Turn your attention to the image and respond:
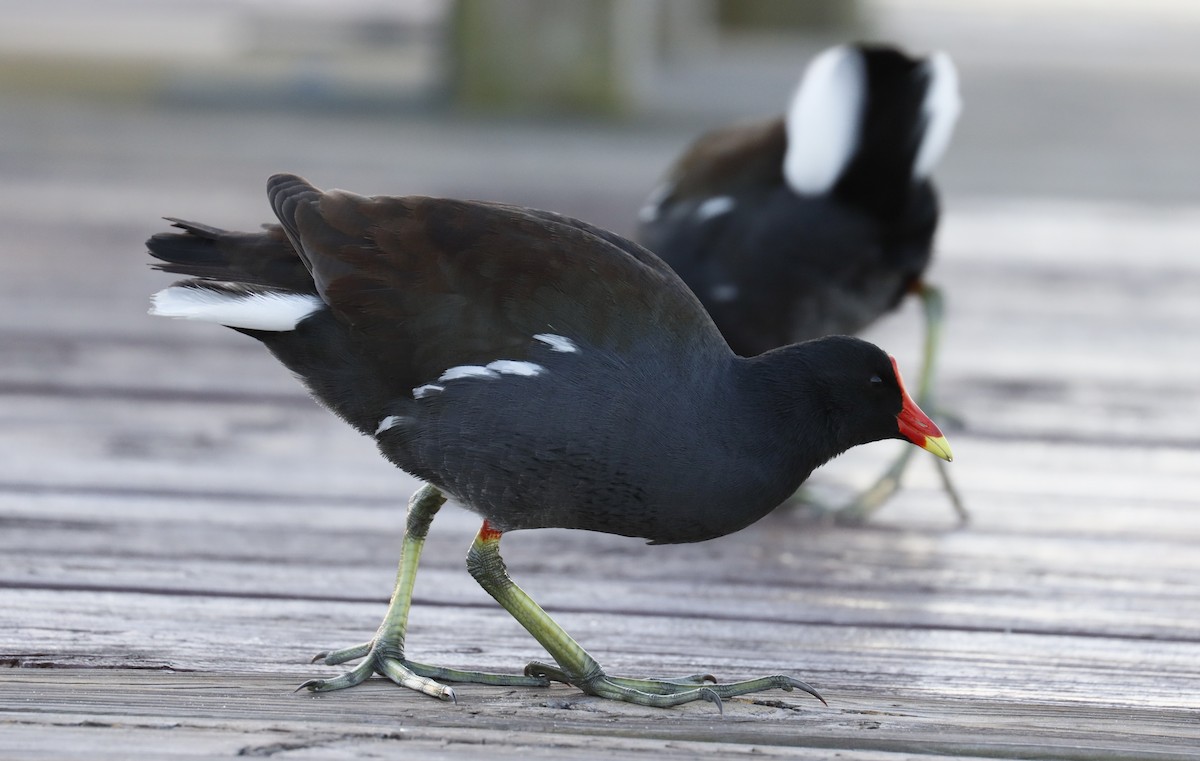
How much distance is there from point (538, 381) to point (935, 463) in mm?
1411

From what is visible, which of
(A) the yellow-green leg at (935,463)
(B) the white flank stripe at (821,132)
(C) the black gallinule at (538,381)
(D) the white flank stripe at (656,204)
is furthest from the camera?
(D) the white flank stripe at (656,204)

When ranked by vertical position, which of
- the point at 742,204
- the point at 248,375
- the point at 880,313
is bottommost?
the point at 248,375

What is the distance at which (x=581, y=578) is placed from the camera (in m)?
2.57

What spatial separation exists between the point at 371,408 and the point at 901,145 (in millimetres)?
1491

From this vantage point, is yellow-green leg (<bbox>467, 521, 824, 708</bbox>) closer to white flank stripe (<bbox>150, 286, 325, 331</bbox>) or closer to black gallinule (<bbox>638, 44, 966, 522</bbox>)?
white flank stripe (<bbox>150, 286, 325, 331</bbox>)

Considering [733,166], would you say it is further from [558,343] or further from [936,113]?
[558,343]

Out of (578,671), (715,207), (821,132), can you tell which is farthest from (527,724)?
(821,132)

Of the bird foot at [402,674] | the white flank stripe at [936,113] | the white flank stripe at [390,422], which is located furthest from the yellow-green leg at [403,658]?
the white flank stripe at [936,113]

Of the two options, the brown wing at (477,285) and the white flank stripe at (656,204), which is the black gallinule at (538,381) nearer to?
the brown wing at (477,285)

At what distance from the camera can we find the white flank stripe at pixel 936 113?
125 inches

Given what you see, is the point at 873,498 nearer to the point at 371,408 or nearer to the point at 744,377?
the point at 744,377

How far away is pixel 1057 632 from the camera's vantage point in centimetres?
238

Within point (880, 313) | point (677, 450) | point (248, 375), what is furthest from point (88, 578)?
point (880, 313)

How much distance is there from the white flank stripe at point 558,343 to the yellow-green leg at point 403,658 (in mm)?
351
